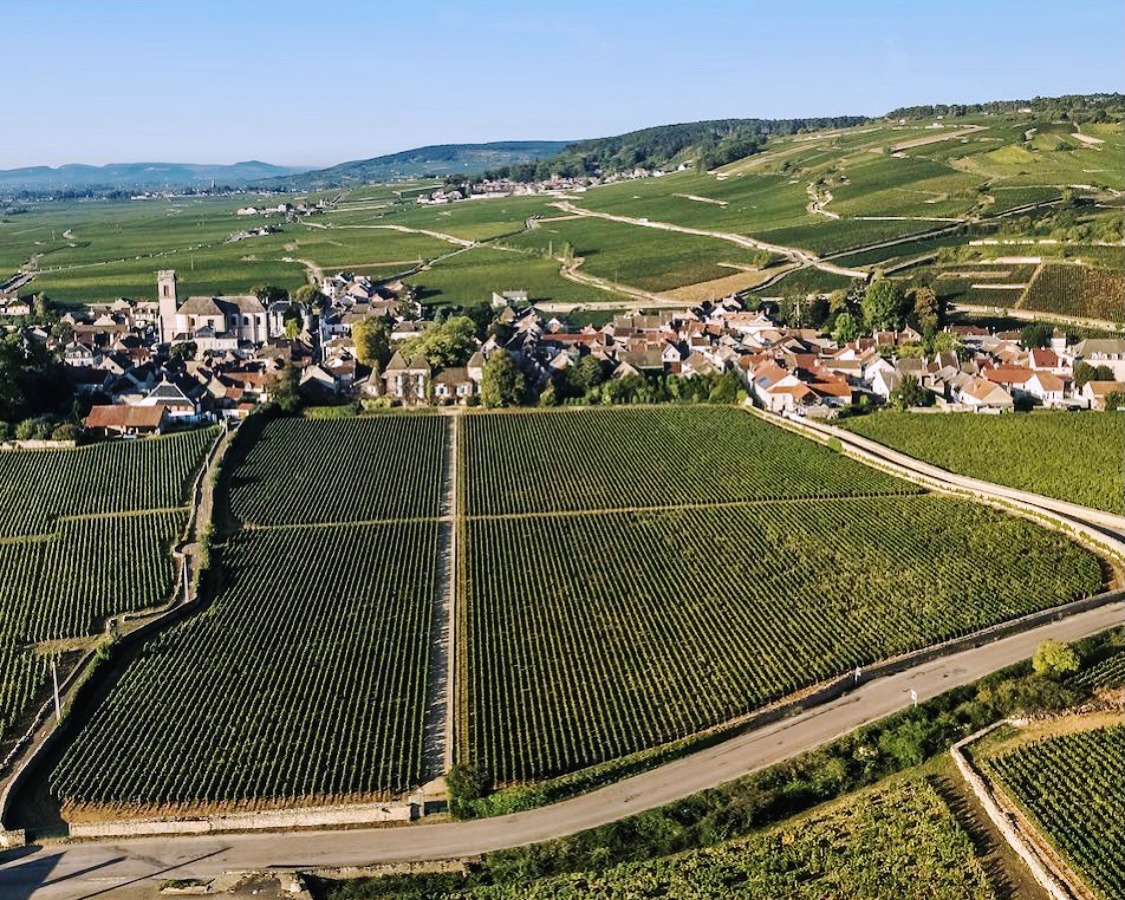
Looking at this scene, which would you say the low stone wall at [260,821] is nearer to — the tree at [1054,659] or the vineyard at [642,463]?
the tree at [1054,659]

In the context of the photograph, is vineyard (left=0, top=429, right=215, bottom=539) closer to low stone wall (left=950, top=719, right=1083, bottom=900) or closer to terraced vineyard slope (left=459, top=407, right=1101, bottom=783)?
terraced vineyard slope (left=459, top=407, right=1101, bottom=783)

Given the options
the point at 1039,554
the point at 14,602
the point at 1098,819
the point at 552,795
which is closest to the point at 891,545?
the point at 1039,554

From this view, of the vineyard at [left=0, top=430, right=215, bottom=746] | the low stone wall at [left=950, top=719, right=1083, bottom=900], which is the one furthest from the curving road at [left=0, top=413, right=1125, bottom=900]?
the vineyard at [left=0, top=430, right=215, bottom=746]

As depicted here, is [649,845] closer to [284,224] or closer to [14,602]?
[14,602]

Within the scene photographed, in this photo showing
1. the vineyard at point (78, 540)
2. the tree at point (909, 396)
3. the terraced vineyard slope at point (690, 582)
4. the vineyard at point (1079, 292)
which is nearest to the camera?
the terraced vineyard slope at point (690, 582)

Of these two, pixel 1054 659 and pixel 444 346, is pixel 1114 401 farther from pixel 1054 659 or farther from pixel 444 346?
pixel 444 346

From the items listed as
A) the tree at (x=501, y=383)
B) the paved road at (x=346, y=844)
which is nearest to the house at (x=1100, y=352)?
the tree at (x=501, y=383)

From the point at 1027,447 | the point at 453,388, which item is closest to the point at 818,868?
the point at 1027,447

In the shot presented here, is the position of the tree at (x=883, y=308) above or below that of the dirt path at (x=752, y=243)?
below
